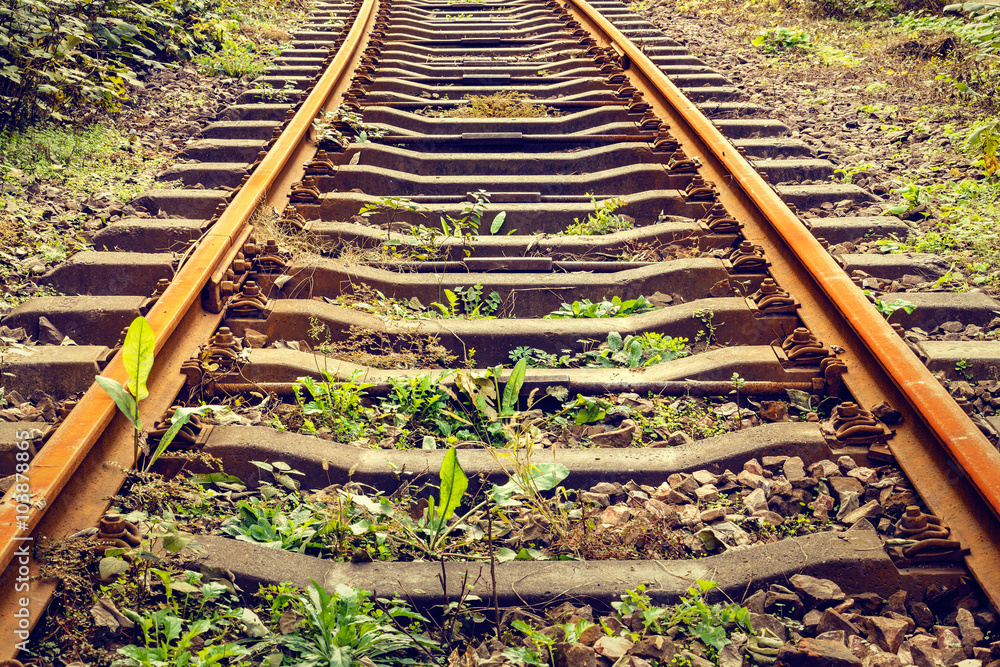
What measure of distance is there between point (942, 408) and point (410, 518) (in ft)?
5.50

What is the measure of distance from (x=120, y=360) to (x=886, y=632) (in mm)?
2450

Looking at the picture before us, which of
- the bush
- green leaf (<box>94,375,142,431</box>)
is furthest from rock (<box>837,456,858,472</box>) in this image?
the bush

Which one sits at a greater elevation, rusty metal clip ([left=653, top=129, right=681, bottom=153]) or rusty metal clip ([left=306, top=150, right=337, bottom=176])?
rusty metal clip ([left=653, top=129, right=681, bottom=153])

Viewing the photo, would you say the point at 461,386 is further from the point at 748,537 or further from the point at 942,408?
the point at 942,408

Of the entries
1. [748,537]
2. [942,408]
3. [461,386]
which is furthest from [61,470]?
[942,408]

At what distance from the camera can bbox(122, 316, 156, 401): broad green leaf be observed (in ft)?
7.34

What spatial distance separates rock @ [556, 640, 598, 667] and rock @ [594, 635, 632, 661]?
0.13 ft

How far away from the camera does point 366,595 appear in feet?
6.15

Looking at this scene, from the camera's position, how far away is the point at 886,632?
5.95 feet

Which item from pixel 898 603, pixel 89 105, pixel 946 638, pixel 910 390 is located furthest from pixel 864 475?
pixel 89 105

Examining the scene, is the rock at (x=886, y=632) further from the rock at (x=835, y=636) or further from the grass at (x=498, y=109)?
the grass at (x=498, y=109)

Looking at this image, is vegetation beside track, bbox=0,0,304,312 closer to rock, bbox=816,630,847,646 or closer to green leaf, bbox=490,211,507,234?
green leaf, bbox=490,211,507,234

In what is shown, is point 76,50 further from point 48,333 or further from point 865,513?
point 865,513

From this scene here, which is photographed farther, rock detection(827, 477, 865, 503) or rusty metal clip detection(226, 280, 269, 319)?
rusty metal clip detection(226, 280, 269, 319)
